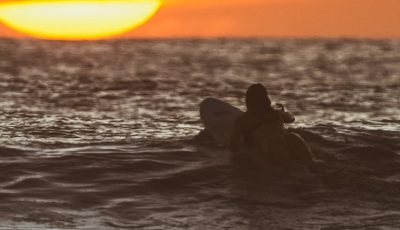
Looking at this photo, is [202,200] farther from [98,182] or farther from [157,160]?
[157,160]

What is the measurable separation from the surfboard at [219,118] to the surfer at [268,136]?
59.3 inches

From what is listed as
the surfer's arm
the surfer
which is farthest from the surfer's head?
the surfer's arm

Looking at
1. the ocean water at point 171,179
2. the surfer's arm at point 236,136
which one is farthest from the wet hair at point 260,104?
the ocean water at point 171,179

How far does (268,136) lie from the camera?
590 inches

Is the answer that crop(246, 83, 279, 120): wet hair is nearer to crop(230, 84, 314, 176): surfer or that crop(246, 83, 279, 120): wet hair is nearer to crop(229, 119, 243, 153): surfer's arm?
crop(230, 84, 314, 176): surfer

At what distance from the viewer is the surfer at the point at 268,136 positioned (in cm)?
1471

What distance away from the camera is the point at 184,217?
41.5 ft

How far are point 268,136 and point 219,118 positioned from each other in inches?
152

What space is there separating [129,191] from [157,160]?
2639 millimetres

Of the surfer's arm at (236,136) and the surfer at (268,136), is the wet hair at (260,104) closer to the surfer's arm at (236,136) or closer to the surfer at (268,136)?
the surfer at (268,136)

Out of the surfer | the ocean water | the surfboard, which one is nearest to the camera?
the ocean water

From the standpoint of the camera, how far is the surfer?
14.7 meters

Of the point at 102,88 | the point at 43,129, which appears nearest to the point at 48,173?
the point at 43,129

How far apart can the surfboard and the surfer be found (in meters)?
1.51
